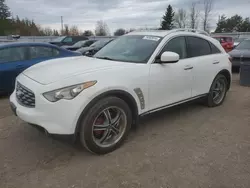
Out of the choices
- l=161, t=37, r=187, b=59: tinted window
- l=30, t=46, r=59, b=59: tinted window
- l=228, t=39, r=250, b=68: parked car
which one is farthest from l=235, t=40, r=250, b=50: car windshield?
l=30, t=46, r=59, b=59: tinted window

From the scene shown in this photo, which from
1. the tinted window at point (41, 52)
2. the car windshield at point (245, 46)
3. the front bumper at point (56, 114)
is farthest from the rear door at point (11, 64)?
the car windshield at point (245, 46)

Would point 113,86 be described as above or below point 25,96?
above

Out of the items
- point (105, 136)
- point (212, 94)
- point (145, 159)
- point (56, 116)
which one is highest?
point (56, 116)

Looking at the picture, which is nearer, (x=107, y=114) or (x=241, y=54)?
(x=107, y=114)

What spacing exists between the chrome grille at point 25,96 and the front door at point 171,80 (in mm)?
1658

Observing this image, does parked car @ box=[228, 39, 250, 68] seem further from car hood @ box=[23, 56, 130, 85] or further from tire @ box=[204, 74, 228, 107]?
car hood @ box=[23, 56, 130, 85]

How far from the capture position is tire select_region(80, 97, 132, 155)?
9.64 feet

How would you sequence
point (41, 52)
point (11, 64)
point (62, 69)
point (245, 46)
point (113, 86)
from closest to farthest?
point (113, 86), point (62, 69), point (11, 64), point (41, 52), point (245, 46)

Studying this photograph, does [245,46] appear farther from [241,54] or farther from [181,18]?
[181,18]

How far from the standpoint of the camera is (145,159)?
10.3 ft

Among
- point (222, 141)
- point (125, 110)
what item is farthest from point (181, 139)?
point (125, 110)

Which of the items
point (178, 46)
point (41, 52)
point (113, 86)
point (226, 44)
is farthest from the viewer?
point (226, 44)

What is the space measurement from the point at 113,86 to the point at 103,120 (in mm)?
501

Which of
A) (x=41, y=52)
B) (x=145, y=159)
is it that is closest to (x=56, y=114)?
(x=145, y=159)
